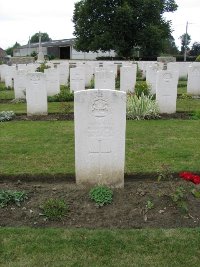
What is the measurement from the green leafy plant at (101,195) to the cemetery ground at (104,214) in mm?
82

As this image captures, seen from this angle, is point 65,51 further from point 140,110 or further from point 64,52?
point 140,110

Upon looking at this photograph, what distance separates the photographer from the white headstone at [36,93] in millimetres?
11141

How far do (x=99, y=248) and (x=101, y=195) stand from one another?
117 centimetres

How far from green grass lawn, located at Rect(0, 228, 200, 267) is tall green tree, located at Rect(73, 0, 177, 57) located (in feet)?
119

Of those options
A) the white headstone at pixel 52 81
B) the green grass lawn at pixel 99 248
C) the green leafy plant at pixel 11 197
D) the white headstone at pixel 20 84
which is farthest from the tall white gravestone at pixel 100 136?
the white headstone at pixel 52 81

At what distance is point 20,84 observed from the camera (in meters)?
14.8

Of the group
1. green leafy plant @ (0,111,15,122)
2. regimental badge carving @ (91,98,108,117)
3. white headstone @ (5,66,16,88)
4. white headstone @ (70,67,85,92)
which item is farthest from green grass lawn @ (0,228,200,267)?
white headstone @ (5,66,16,88)

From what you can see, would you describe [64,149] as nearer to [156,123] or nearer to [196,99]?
[156,123]

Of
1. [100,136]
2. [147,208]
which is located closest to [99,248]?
[147,208]

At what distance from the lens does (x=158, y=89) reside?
452 inches

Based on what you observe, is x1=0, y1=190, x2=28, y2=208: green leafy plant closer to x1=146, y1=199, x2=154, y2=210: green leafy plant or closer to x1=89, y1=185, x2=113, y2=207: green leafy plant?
x1=89, y1=185, x2=113, y2=207: green leafy plant

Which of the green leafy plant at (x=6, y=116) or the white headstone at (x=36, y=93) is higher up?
the white headstone at (x=36, y=93)

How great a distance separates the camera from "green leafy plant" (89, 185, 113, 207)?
5.01 meters

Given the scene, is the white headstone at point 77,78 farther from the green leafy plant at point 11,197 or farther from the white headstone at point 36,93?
the green leafy plant at point 11,197
